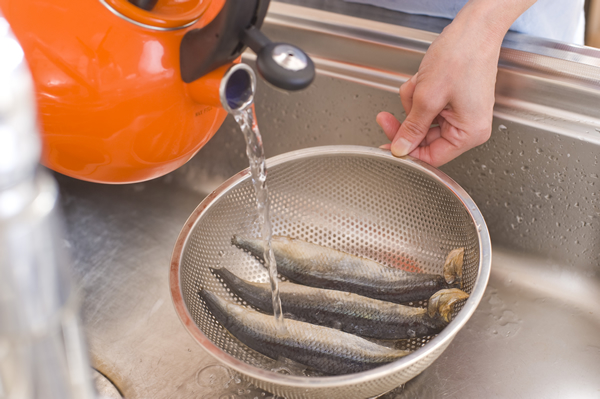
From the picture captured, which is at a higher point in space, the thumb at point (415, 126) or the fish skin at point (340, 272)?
the thumb at point (415, 126)

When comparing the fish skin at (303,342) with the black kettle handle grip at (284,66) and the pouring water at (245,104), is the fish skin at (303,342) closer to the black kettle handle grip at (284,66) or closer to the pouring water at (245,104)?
the pouring water at (245,104)

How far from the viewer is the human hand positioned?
65 centimetres

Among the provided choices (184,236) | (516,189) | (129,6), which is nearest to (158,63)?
(129,6)

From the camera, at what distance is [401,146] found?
0.72 metres

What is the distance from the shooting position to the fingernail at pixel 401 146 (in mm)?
717

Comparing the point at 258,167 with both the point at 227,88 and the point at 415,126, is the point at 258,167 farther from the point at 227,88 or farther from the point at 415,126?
the point at 415,126

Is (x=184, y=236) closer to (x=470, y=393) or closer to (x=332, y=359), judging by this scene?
(x=332, y=359)

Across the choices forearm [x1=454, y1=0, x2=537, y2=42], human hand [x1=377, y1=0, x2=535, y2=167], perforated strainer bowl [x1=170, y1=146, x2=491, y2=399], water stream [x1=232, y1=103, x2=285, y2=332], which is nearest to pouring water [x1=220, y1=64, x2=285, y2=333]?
water stream [x1=232, y1=103, x2=285, y2=332]

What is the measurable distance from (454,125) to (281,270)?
1.23 feet

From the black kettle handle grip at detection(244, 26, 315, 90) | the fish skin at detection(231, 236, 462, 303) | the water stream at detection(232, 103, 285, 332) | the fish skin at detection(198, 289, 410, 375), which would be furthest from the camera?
the fish skin at detection(231, 236, 462, 303)

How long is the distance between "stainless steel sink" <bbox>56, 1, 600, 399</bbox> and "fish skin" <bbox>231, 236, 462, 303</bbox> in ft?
0.41

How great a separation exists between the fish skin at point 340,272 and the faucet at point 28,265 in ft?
1.84

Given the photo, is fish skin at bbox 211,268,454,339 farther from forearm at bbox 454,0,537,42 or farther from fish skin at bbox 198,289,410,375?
forearm at bbox 454,0,537,42

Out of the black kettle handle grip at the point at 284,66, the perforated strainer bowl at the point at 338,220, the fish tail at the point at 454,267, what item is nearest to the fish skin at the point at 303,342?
the perforated strainer bowl at the point at 338,220
